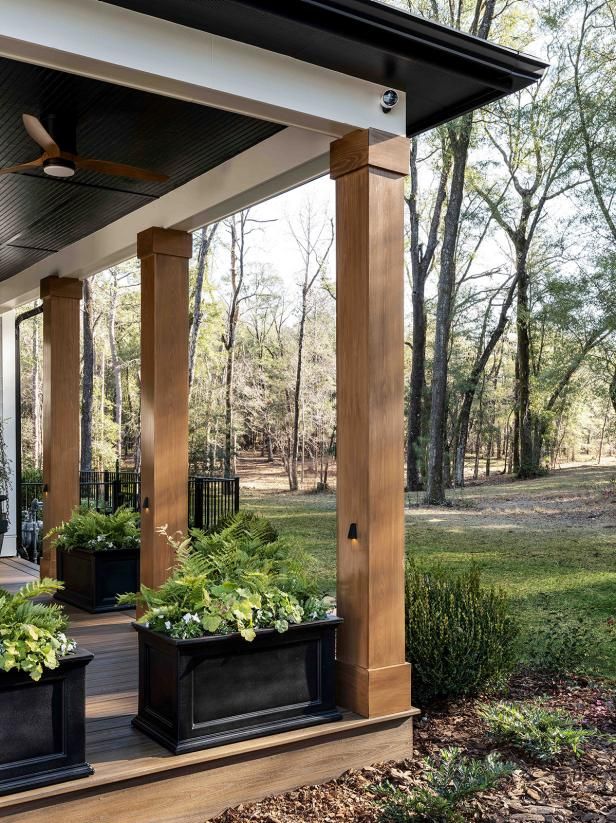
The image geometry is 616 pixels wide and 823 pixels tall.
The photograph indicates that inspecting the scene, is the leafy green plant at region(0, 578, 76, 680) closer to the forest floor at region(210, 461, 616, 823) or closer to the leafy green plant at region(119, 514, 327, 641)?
the leafy green plant at region(119, 514, 327, 641)

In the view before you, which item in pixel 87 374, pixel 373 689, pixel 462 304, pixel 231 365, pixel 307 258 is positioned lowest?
pixel 373 689

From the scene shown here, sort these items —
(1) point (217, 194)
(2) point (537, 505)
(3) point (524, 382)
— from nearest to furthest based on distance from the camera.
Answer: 1. (1) point (217, 194)
2. (2) point (537, 505)
3. (3) point (524, 382)

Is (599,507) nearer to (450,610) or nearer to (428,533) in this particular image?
(428,533)

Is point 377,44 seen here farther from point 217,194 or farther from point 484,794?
point 484,794

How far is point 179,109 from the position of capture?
14.1ft

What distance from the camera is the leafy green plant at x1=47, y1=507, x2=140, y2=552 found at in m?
6.72

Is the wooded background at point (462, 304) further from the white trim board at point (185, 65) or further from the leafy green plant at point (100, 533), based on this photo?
the white trim board at point (185, 65)

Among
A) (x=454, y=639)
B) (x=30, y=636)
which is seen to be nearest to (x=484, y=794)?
(x=454, y=639)

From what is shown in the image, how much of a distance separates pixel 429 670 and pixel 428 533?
30.9ft

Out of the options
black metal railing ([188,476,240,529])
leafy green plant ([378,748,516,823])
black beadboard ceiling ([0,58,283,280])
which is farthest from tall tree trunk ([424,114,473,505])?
leafy green plant ([378,748,516,823])

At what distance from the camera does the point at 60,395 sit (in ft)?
25.6

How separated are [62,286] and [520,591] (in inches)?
253

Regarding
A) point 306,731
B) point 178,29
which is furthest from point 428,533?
point 178,29

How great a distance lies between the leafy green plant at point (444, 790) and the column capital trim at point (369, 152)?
9.19ft
